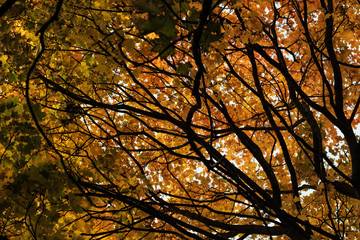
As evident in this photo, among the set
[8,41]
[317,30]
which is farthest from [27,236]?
[317,30]

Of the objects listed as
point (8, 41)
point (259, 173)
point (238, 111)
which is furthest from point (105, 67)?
point (259, 173)

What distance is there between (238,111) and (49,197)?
4557 mm

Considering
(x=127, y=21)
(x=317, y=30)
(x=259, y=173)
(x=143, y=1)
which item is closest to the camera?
(x=143, y=1)

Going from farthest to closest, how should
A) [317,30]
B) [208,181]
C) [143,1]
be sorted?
[208,181]
[317,30]
[143,1]

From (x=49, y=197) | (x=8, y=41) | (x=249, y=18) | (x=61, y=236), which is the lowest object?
(x=61, y=236)

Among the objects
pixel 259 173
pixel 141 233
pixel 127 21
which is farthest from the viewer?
pixel 259 173

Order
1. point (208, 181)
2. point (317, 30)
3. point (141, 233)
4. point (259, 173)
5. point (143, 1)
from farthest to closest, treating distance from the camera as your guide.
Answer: point (259, 173) → point (208, 181) → point (317, 30) → point (141, 233) → point (143, 1)

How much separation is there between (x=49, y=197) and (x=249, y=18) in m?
2.64

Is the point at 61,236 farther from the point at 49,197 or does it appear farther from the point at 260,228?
the point at 260,228

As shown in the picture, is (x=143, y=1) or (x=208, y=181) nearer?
(x=143, y=1)

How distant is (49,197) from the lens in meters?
2.42

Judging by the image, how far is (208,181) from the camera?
18.9ft

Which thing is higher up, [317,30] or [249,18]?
[317,30]

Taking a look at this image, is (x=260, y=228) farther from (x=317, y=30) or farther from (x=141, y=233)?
(x=317, y=30)
